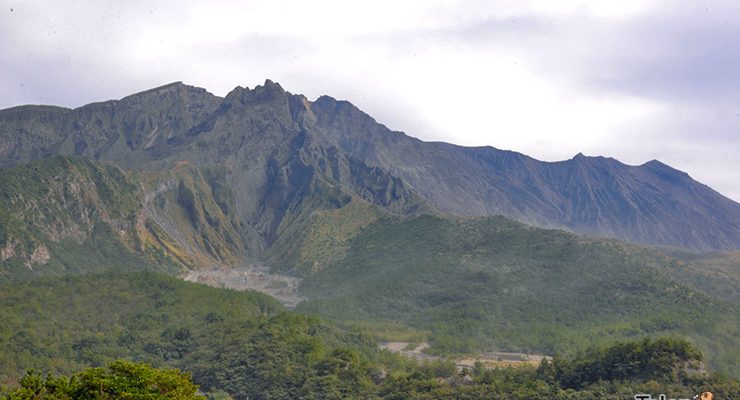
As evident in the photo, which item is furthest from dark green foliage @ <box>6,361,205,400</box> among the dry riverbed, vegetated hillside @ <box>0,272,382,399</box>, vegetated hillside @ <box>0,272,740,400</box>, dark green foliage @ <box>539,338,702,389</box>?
the dry riverbed

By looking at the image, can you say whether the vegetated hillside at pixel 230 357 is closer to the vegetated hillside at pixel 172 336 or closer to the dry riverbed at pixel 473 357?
the vegetated hillside at pixel 172 336

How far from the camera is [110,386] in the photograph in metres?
62.2

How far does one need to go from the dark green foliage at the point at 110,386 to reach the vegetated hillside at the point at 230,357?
0.12 m

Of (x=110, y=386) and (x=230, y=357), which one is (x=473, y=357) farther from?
(x=110, y=386)

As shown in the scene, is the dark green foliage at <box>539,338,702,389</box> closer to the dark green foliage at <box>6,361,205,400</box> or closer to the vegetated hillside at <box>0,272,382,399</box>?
the vegetated hillside at <box>0,272,382,399</box>

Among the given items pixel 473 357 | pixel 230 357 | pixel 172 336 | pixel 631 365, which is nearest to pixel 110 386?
pixel 631 365

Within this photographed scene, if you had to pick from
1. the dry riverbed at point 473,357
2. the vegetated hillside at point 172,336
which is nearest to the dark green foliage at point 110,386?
the vegetated hillside at point 172,336

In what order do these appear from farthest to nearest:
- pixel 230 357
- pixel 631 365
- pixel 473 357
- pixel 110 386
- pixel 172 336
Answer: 1. pixel 473 357
2. pixel 172 336
3. pixel 230 357
4. pixel 631 365
5. pixel 110 386

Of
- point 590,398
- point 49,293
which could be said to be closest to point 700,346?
point 590,398

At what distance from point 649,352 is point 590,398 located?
14.0 meters

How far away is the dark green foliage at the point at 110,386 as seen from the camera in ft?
192

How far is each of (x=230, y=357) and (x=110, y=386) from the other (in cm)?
7378

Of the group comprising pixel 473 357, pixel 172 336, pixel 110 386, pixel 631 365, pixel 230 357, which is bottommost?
pixel 473 357

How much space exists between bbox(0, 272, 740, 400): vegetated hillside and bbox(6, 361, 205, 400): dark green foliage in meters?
0.12
